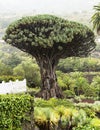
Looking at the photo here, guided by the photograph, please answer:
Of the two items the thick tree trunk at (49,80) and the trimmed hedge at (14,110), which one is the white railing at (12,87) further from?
the trimmed hedge at (14,110)

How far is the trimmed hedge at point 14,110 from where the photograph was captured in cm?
2252

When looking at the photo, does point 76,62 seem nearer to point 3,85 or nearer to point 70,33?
point 70,33

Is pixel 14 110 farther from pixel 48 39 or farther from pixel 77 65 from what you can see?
pixel 77 65

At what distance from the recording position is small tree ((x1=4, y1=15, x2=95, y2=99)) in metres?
46.5

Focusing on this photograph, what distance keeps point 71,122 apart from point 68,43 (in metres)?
22.9

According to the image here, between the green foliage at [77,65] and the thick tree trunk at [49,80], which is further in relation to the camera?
the green foliage at [77,65]

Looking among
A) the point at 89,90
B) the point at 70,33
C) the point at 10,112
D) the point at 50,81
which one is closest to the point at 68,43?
the point at 70,33

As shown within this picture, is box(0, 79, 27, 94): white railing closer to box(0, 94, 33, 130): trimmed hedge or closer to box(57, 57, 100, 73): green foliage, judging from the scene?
box(0, 94, 33, 130): trimmed hedge

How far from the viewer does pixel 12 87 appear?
42.1 m

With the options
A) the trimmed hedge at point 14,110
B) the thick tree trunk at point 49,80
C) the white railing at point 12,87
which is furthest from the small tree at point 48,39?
the trimmed hedge at point 14,110

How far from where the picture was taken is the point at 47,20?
4734 cm

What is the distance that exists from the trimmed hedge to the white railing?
611 inches

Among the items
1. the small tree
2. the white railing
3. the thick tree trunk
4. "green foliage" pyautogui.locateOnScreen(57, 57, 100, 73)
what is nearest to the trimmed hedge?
the white railing

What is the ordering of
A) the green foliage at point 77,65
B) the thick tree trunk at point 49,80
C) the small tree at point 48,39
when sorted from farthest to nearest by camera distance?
1. the green foliage at point 77,65
2. the thick tree trunk at point 49,80
3. the small tree at point 48,39
